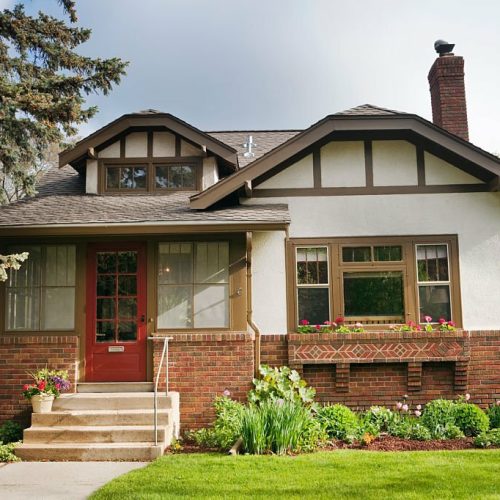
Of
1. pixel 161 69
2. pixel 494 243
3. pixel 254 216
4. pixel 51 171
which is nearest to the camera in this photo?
pixel 254 216

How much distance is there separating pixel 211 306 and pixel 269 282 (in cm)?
108

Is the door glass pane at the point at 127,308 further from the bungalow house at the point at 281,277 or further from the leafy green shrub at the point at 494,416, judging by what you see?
the leafy green shrub at the point at 494,416

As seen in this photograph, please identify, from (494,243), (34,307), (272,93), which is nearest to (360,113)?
(494,243)

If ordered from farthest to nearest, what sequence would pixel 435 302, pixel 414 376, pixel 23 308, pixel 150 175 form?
pixel 150 175 → pixel 435 302 → pixel 23 308 → pixel 414 376

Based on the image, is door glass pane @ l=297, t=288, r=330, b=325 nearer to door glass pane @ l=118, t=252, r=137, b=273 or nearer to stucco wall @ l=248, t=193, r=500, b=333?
stucco wall @ l=248, t=193, r=500, b=333

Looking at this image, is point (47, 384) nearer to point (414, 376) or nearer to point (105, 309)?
point (105, 309)

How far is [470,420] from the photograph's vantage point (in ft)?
27.9

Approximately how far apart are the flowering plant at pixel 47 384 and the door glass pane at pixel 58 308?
2.54ft

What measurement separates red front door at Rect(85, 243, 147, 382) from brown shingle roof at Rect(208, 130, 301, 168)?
410cm

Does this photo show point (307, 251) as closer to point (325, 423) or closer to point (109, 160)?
point (325, 423)

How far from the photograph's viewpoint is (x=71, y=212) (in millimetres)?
9438

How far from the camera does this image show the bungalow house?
8938 millimetres

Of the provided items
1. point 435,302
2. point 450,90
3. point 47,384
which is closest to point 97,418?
point 47,384

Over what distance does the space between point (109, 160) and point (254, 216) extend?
337 centimetres
